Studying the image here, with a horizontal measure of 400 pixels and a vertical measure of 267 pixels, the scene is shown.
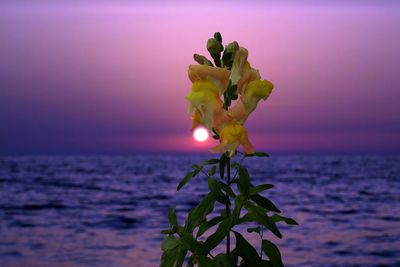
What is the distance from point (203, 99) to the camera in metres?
2.21

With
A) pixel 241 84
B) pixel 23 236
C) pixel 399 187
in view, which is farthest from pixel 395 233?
pixel 399 187

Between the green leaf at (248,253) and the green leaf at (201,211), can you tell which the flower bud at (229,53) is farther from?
the green leaf at (248,253)

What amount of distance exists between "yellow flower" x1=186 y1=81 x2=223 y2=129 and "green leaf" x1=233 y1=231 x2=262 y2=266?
454mm

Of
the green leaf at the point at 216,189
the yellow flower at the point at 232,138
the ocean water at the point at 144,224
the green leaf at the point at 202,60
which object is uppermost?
the green leaf at the point at 202,60

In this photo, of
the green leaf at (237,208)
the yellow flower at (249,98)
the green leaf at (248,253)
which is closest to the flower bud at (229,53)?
the yellow flower at (249,98)

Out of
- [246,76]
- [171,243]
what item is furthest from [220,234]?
[246,76]

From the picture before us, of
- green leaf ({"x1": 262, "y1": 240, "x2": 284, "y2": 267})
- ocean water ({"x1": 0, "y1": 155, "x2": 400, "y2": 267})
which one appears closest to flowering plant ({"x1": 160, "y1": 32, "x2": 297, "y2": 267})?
green leaf ({"x1": 262, "y1": 240, "x2": 284, "y2": 267})

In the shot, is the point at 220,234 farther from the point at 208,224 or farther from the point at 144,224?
the point at 144,224

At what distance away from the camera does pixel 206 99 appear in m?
2.21

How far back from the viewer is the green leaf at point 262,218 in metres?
2.18

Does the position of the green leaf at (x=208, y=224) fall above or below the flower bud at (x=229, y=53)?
below

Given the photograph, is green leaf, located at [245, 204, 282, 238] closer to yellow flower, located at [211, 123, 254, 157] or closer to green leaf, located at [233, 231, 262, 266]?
green leaf, located at [233, 231, 262, 266]

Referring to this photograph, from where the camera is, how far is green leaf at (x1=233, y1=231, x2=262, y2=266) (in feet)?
7.49

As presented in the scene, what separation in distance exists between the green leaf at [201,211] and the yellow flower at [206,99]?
0.91ft
